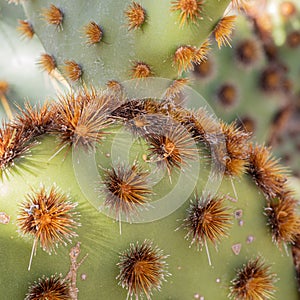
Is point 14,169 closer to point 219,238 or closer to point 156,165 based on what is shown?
point 156,165

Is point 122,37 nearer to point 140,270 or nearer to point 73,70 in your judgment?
point 73,70

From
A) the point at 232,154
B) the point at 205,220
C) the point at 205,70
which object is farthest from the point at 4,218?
the point at 205,70

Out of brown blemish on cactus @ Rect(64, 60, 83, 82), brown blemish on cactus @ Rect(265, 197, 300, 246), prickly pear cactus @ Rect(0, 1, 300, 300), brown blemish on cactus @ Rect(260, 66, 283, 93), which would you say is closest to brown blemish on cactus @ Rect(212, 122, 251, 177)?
prickly pear cactus @ Rect(0, 1, 300, 300)

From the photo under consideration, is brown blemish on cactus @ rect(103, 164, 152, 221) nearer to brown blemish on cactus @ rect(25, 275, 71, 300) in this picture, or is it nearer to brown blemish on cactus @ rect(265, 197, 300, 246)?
brown blemish on cactus @ rect(25, 275, 71, 300)

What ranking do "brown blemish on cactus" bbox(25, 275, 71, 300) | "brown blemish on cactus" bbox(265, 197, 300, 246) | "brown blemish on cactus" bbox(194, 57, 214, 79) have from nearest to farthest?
1. "brown blemish on cactus" bbox(25, 275, 71, 300)
2. "brown blemish on cactus" bbox(265, 197, 300, 246)
3. "brown blemish on cactus" bbox(194, 57, 214, 79)

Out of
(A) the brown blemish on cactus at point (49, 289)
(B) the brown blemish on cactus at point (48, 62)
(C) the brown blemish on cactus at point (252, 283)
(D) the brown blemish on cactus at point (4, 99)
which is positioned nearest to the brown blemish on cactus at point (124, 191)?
(A) the brown blemish on cactus at point (49, 289)
